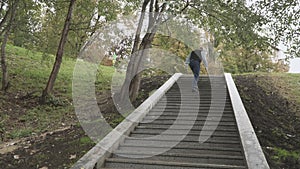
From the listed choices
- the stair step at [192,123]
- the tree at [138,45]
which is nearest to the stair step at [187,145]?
the stair step at [192,123]

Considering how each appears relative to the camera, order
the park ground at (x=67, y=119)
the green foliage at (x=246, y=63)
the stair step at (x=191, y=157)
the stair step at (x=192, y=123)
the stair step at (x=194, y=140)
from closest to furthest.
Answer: the stair step at (x=191, y=157) → the park ground at (x=67, y=119) → the stair step at (x=194, y=140) → the stair step at (x=192, y=123) → the green foliage at (x=246, y=63)

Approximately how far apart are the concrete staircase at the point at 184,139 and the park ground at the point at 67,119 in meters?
0.77

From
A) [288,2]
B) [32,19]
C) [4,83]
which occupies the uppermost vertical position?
[288,2]

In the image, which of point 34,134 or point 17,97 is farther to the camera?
point 17,97

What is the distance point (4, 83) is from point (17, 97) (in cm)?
95

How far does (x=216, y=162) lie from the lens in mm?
5156

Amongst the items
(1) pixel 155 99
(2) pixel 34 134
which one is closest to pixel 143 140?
(1) pixel 155 99

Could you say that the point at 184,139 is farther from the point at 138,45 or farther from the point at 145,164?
the point at 138,45

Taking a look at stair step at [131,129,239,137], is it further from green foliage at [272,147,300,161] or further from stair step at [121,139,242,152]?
green foliage at [272,147,300,161]

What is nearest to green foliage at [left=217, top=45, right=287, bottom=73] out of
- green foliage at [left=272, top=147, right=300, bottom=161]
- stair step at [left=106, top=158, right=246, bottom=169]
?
green foliage at [left=272, top=147, right=300, bottom=161]

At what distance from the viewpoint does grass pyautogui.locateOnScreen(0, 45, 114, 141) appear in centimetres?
924

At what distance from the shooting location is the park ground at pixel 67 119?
5877 millimetres

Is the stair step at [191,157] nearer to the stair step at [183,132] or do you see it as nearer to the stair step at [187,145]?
the stair step at [187,145]

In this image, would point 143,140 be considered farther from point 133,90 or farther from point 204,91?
point 204,91
